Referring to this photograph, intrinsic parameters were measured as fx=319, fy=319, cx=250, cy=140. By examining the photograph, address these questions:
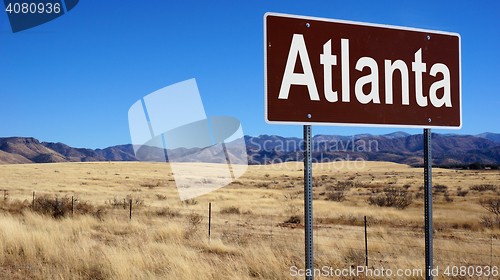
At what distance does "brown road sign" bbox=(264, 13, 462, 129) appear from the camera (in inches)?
120

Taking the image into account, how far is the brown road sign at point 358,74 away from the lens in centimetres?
305

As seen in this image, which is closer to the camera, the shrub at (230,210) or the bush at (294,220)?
the bush at (294,220)

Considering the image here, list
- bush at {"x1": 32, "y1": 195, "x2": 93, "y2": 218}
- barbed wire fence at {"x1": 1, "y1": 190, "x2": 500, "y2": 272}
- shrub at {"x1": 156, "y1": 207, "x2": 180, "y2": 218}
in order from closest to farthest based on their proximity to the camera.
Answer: barbed wire fence at {"x1": 1, "y1": 190, "x2": 500, "y2": 272} → bush at {"x1": 32, "y1": 195, "x2": 93, "y2": 218} → shrub at {"x1": 156, "y1": 207, "x2": 180, "y2": 218}

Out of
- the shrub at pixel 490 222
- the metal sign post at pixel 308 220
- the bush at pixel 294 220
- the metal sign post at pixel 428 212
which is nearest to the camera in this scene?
the metal sign post at pixel 308 220

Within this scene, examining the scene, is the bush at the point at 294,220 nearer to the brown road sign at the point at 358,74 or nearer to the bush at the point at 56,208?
the bush at the point at 56,208

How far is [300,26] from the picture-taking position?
3156mm

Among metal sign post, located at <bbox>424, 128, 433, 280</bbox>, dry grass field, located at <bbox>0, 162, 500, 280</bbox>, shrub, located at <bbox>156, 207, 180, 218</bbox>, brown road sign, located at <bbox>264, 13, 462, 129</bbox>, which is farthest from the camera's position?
shrub, located at <bbox>156, 207, 180, 218</bbox>

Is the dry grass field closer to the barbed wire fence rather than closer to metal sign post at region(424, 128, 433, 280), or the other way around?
the barbed wire fence

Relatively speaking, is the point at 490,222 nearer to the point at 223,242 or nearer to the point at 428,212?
the point at 223,242

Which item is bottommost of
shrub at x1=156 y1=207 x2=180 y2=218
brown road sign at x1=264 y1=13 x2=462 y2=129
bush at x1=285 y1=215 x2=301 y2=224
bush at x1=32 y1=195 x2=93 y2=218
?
bush at x1=285 y1=215 x2=301 y2=224

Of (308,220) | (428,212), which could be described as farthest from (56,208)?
(428,212)

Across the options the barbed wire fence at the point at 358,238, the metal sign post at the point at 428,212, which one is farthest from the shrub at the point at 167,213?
the metal sign post at the point at 428,212

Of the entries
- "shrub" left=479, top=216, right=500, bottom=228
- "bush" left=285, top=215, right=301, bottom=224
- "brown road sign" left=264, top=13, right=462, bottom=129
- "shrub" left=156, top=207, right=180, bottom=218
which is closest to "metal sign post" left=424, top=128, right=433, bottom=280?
"brown road sign" left=264, top=13, right=462, bottom=129

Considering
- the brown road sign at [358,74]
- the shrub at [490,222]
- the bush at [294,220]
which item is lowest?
the bush at [294,220]
